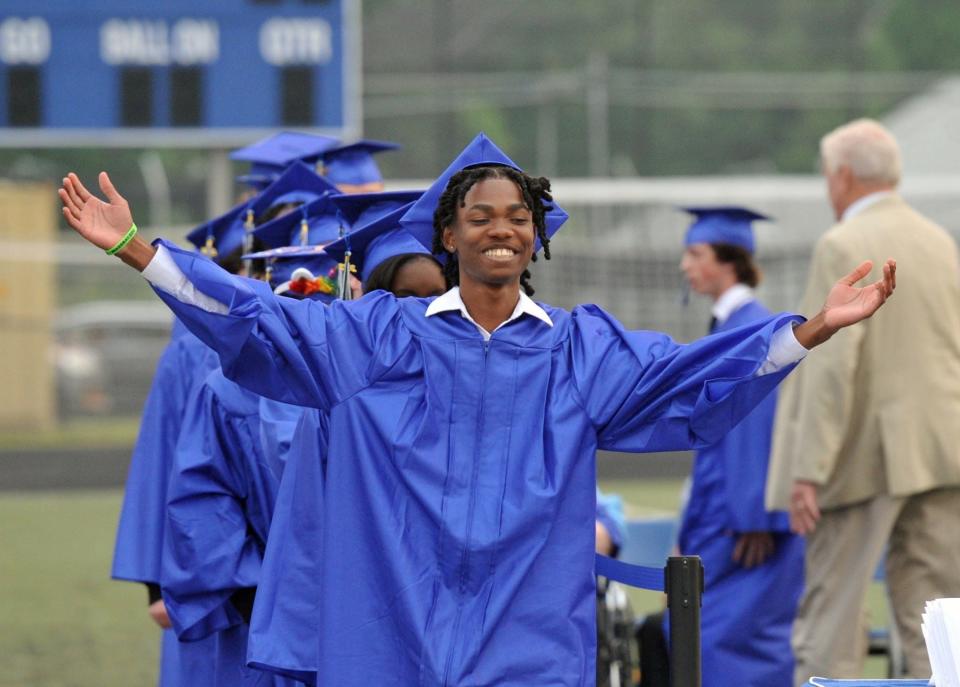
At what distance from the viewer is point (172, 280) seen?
3.66 metres

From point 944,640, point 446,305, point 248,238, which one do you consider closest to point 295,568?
point 446,305

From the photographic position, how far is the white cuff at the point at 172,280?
12.0ft

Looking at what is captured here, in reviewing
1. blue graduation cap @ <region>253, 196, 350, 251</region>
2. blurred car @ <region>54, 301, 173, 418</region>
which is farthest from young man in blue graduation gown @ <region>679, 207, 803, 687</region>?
blurred car @ <region>54, 301, 173, 418</region>

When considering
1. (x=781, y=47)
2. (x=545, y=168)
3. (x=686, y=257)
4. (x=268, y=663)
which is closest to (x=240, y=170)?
(x=545, y=168)

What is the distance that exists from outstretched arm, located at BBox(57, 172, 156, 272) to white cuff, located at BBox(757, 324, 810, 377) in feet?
4.07

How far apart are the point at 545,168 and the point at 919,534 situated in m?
26.0

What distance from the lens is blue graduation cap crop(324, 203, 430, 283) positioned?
15.5 feet

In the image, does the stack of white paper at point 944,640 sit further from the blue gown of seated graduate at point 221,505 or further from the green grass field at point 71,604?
the green grass field at point 71,604

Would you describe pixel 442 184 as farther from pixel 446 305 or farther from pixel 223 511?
pixel 223 511

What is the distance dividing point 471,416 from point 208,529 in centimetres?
125

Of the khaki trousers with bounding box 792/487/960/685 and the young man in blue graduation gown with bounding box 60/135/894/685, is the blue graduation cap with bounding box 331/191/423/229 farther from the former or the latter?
the khaki trousers with bounding box 792/487/960/685

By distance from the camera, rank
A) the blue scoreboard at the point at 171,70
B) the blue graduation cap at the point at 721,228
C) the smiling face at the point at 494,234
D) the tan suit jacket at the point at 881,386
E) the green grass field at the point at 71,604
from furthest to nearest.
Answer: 1. the blue scoreboard at the point at 171,70
2. the green grass field at the point at 71,604
3. the blue graduation cap at the point at 721,228
4. the tan suit jacket at the point at 881,386
5. the smiling face at the point at 494,234

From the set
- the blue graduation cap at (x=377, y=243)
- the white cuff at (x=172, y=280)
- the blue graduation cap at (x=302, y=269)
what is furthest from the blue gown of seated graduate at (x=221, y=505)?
the white cuff at (x=172, y=280)

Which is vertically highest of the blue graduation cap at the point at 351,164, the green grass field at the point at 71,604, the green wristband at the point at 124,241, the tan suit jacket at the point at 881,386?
the blue graduation cap at the point at 351,164
